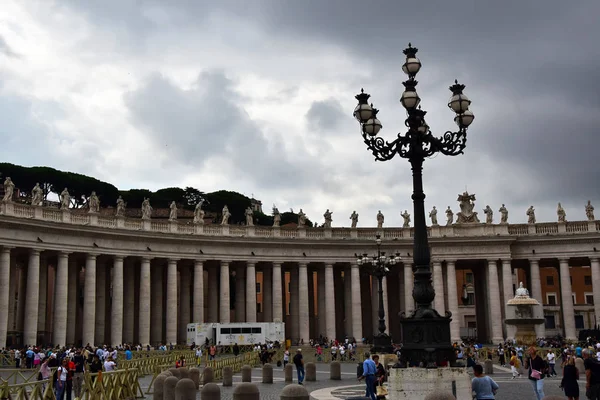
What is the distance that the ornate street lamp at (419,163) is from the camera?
2094 cm

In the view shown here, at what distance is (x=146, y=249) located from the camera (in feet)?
234

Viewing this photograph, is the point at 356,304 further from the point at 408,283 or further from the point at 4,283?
the point at 4,283

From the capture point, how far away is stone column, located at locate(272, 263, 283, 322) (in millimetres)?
76000

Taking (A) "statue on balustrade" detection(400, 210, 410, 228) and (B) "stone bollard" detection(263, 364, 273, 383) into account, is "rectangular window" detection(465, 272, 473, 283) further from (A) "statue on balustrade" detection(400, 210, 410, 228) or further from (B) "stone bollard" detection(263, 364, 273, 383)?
(B) "stone bollard" detection(263, 364, 273, 383)

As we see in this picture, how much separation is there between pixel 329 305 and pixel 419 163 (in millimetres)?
56509

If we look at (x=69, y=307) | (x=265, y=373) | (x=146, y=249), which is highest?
(x=146, y=249)

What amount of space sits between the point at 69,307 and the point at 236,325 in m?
17.5

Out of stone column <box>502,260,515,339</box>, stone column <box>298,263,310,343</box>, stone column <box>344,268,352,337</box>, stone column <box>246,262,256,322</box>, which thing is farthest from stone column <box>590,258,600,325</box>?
stone column <box>246,262,256,322</box>

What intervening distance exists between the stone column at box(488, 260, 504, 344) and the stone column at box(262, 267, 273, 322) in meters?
25.1

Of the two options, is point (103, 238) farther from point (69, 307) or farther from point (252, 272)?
point (252, 272)

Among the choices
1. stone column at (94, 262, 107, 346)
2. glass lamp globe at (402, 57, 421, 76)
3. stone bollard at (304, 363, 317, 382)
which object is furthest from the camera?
stone column at (94, 262, 107, 346)

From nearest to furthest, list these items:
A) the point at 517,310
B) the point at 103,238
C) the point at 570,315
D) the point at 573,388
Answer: the point at 573,388 < the point at 517,310 < the point at 103,238 < the point at 570,315

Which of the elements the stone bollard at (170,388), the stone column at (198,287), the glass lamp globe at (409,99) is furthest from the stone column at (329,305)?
the glass lamp globe at (409,99)

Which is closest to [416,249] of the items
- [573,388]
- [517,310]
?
[573,388]
